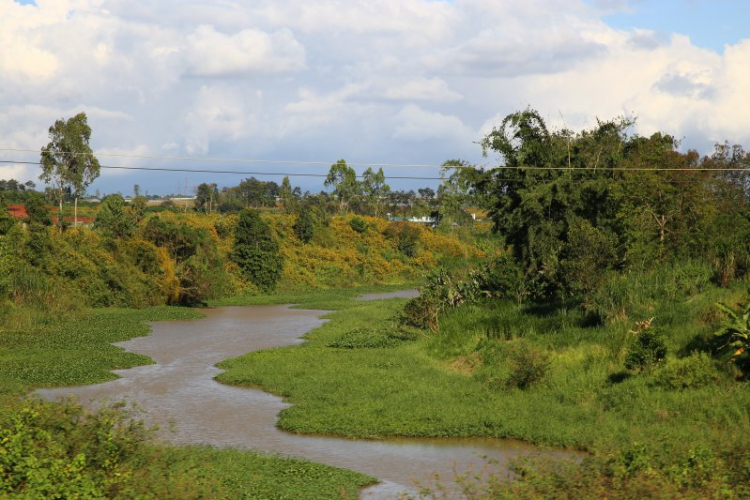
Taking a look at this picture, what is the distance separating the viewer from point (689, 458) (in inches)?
405

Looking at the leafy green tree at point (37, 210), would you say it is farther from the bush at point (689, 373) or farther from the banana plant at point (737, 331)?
the banana plant at point (737, 331)

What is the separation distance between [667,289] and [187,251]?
31.1 m

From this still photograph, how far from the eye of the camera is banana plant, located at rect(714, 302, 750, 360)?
1573 cm

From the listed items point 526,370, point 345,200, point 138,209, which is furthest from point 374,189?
point 526,370

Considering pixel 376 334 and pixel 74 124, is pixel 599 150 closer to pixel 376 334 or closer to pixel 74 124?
pixel 376 334

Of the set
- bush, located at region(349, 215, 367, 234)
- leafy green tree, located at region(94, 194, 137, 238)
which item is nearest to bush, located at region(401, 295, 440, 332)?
leafy green tree, located at region(94, 194, 137, 238)

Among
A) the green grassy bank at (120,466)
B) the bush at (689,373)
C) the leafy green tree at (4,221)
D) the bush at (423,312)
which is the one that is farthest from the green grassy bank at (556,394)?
the leafy green tree at (4,221)

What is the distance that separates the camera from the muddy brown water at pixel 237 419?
14.1 m

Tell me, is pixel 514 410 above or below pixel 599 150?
below

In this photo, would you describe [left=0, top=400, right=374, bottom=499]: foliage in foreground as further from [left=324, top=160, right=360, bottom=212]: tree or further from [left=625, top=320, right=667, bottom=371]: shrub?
[left=324, top=160, right=360, bottom=212]: tree

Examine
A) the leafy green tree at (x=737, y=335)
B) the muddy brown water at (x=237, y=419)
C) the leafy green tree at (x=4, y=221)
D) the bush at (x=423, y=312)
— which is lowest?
the muddy brown water at (x=237, y=419)

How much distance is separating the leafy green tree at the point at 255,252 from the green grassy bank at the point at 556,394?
2664 cm

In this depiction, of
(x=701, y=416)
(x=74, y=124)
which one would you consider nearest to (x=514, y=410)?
(x=701, y=416)

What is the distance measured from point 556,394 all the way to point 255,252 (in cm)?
3708
